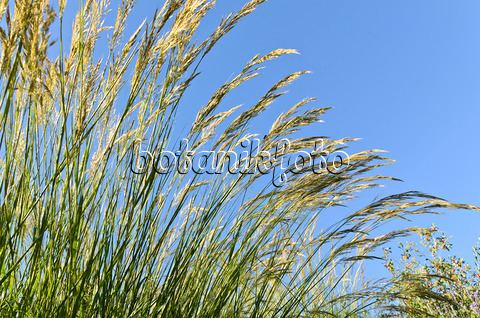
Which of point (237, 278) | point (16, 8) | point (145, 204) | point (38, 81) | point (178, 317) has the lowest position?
point (178, 317)

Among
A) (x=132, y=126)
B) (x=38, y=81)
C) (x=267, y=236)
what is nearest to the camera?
(x=38, y=81)

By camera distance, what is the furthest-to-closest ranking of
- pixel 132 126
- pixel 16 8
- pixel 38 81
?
pixel 132 126, pixel 38 81, pixel 16 8

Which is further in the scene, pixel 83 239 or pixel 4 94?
pixel 83 239

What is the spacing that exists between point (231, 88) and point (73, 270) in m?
0.87

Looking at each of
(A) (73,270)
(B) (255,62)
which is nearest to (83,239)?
(A) (73,270)

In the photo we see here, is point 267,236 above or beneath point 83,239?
above

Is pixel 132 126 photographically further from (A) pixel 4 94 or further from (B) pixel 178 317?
(B) pixel 178 317

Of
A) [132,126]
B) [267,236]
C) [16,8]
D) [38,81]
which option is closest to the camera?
[16,8]

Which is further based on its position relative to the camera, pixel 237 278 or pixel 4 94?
pixel 237 278

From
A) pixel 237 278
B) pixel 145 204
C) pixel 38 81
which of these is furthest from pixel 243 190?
pixel 38 81

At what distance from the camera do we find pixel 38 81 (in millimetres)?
1748

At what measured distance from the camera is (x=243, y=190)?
2.20 meters

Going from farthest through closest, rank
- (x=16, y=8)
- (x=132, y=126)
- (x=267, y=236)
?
(x=267, y=236) < (x=132, y=126) < (x=16, y=8)

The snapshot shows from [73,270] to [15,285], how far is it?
→ 29cm
